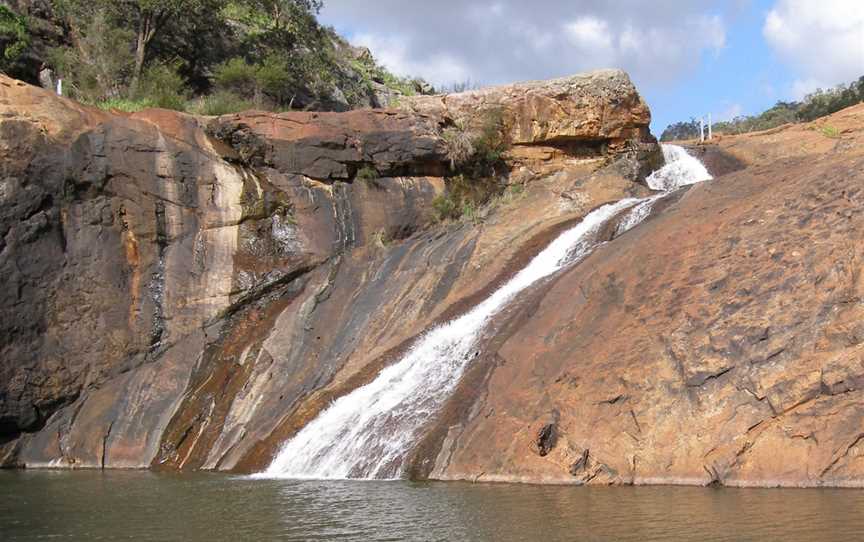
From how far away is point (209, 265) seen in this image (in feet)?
82.5

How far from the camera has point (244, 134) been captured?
26.9m

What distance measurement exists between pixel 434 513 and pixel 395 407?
18.6 ft

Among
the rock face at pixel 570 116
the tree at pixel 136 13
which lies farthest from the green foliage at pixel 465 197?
the tree at pixel 136 13

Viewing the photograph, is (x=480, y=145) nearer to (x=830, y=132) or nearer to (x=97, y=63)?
(x=830, y=132)

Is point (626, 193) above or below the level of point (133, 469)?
above

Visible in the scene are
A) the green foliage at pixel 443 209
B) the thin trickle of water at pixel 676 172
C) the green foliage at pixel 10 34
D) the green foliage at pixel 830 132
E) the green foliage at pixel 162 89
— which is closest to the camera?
the green foliage at pixel 443 209

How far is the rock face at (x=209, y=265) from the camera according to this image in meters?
21.6

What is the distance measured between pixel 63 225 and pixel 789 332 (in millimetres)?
19547

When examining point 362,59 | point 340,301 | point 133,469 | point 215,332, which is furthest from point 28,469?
point 362,59

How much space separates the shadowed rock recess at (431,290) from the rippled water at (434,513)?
1.15 metres

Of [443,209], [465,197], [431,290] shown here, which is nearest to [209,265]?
[431,290]

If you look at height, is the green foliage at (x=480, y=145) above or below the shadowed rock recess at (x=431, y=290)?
above

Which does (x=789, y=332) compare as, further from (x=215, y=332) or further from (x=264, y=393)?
(x=215, y=332)

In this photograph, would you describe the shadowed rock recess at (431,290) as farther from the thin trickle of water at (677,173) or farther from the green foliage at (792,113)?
the green foliage at (792,113)
